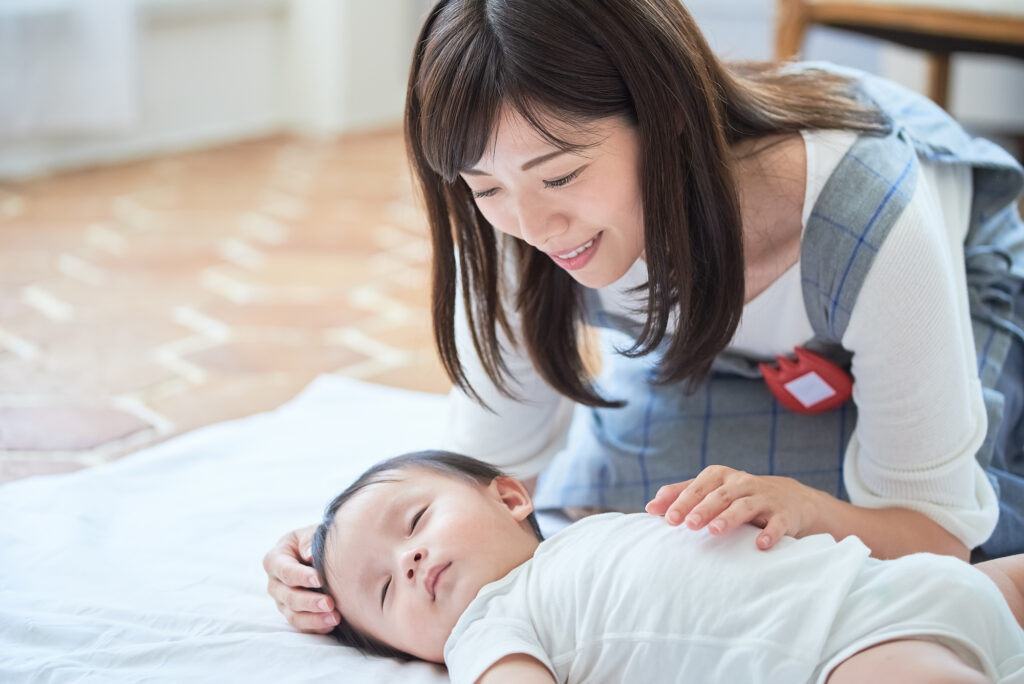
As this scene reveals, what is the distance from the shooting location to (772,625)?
825 mm

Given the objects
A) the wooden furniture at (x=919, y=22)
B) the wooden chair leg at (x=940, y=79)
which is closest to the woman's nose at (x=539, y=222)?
the wooden furniture at (x=919, y=22)

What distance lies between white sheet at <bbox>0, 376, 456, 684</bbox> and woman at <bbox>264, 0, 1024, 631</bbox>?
7 cm

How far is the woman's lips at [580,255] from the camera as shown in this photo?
0.99 meters

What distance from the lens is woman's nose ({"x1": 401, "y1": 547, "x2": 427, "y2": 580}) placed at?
37.2 inches

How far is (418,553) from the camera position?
3.12ft

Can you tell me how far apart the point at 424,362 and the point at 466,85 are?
112 centimetres

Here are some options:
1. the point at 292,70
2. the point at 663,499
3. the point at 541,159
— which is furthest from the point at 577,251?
the point at 292,70

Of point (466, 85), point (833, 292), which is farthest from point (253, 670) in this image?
point (833, 292)

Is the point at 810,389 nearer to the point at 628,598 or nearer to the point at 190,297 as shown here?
the point at 628,598

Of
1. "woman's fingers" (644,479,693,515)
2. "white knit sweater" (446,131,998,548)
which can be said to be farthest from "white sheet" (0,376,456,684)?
"white knit sweater" (446,131,998,548)

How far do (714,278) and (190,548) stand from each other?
63cm

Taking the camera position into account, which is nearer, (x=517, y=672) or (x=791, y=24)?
(x=517, y=672)

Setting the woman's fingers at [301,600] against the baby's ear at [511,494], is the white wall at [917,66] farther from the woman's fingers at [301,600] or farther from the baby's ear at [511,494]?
the woman's fingers at [301,600]

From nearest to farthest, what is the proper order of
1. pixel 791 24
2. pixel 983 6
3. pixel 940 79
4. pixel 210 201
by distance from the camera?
pixel 983 6 < pixel 791 24 < pixel 940 79 < pixel 210 201
